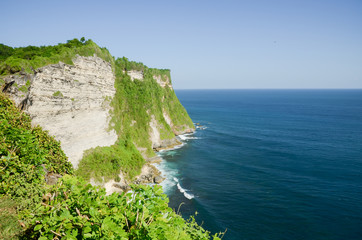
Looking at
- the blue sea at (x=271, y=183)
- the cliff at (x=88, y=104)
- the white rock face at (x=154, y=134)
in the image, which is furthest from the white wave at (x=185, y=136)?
the cliff at (x=88, y=104)

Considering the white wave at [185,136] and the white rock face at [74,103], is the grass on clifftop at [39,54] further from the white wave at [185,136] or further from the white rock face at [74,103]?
the white wave at [185,136]

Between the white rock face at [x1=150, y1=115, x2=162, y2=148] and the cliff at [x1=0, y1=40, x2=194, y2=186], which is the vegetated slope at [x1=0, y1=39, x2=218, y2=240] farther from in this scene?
the white rock face at [x1=150, y1=115, x2=162, y2=148]

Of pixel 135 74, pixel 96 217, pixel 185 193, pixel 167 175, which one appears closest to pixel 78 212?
pixel 96 217

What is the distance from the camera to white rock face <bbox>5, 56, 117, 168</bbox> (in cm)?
3062

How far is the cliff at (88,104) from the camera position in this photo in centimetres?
2962

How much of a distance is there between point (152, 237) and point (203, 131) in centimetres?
8087

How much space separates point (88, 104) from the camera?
38688 mm

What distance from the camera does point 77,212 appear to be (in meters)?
6.21

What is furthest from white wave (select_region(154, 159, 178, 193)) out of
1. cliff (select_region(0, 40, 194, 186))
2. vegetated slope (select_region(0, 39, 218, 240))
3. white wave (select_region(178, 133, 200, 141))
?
vegetated slope (select_region(0, 39, 218, 240))

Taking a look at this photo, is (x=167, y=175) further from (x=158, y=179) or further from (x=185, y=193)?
(x=185, y=193)

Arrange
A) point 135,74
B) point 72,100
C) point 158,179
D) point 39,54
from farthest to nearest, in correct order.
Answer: point 135,74, point 158,179, point 72,100, point 39,54

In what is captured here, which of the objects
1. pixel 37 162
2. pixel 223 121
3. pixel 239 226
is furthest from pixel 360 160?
pixel 37 162

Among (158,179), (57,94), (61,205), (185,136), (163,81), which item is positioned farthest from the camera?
(163,81)

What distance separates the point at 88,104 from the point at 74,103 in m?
3.19
